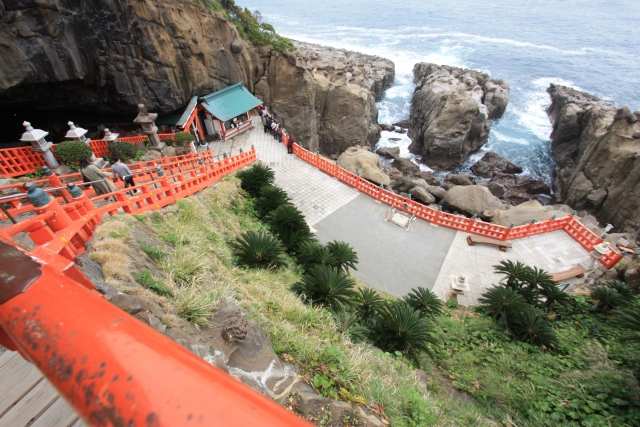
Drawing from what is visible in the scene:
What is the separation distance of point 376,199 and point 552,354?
899cm

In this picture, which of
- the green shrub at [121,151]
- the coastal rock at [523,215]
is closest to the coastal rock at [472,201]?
the coastal rock at [523,215]

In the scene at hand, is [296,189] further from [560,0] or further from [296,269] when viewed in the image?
[560,0]

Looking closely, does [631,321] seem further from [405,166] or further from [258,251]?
[405,166]

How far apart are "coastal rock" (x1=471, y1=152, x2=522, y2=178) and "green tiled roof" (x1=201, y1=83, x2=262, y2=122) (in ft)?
71.0

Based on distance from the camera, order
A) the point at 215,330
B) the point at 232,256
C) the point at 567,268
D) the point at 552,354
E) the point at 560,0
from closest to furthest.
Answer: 1. the point at 215,330
2. the point at 552,354
3. the point at 232,256
4. the point at 567,268
5. the point at 560,0

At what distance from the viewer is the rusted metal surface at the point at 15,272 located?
1.12 meters

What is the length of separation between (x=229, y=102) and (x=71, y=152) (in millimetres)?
10176

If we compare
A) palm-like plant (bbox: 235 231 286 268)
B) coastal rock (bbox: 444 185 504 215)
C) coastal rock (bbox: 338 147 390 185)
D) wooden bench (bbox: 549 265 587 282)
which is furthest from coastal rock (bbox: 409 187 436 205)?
palm-like plant (bbox: 235 231 286 268)

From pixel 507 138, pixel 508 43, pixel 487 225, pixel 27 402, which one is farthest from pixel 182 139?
pixel 508 43

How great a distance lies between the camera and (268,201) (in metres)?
11.6

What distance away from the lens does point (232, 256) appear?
8.07m

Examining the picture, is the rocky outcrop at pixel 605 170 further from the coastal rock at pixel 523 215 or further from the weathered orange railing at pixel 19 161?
the weathered orange railing at pixel 19 161

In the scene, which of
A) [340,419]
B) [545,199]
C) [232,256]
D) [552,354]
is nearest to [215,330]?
[340,419]

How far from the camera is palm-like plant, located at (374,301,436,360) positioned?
6.95 metres
